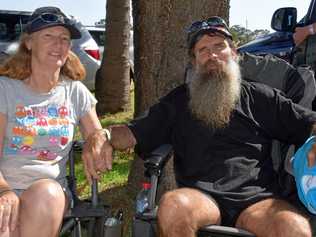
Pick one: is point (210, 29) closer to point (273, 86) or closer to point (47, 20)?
point (273, 86)

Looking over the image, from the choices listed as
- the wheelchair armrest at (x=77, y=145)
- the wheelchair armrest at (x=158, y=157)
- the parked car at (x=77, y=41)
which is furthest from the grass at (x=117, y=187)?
the parked car at (x=77, y=41)

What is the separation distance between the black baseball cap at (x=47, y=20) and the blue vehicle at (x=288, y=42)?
2.62 m

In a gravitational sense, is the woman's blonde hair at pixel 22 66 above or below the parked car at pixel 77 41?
above

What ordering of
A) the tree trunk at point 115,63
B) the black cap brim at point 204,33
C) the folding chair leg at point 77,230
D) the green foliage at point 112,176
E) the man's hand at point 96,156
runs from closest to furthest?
the man's hand at point 96,156 → the folding chair leg at point 77,230 → the black cap brim at point 204,33 → the green foliage at point 112,176 → the tree trunk at point 115,63

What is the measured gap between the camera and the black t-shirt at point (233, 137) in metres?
3.53

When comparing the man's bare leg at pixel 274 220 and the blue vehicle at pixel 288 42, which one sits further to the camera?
the blue vehicle at pixel 288 42

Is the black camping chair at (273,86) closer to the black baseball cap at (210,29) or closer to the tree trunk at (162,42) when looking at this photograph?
the black baseball cap at (210,29)

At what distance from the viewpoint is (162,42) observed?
4.68 m

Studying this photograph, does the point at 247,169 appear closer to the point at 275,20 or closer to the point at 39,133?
the point at 39,133

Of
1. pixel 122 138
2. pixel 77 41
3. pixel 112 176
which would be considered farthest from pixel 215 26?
pixel 77 41

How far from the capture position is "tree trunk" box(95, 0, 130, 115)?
8.67m

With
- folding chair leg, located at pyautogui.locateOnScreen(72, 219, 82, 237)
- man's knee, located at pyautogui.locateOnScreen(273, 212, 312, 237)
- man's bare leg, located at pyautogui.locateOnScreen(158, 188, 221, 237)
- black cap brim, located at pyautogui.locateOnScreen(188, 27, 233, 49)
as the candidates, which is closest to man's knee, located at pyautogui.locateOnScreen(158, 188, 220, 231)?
man's bare leg, located at pyautogui.locateOnScreen(158, 188, 221, 237)

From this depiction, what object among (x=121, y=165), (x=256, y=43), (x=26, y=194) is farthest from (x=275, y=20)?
(x=26, y=194)

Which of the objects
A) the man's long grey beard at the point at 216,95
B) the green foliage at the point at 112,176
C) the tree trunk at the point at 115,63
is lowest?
the green foliage at the point at 112,176
